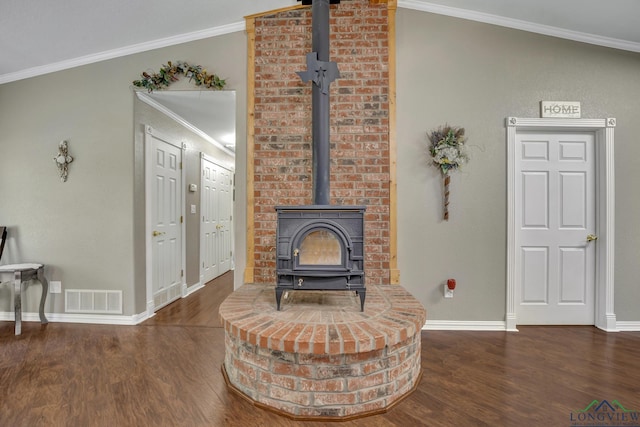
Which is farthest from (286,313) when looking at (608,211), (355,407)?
(608,211)

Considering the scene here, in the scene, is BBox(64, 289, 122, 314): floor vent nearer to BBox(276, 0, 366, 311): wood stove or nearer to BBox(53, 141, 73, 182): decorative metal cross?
BBox(53, 141, 73, 182): decorative metal cross

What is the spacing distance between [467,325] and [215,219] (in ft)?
12.5

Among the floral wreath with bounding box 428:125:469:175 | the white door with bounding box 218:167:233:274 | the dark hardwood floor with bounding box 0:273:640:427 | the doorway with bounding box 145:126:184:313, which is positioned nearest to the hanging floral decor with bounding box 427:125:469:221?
the floral wreath with bounding box 428:125:469:175

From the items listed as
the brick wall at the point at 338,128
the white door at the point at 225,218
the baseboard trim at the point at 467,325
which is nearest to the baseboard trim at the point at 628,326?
the baseboard trim at the point at 467,325

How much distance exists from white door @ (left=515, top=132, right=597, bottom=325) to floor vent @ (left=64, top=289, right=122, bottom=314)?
3771 mm

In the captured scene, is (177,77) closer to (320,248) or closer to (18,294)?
(320,248)

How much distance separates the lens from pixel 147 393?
1710mm

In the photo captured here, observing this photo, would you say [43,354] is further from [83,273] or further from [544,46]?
[544,46]

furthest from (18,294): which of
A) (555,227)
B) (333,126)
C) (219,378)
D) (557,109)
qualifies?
(557,109)

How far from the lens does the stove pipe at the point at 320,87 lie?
206 centimetres

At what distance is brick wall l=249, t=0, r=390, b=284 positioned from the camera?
100.0 inches

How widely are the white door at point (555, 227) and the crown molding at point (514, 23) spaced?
2.68 feet

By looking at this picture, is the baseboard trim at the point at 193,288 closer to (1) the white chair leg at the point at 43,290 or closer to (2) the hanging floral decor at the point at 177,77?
(1) the white chair leg at the point at 43,290

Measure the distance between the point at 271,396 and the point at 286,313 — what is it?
446 mm
